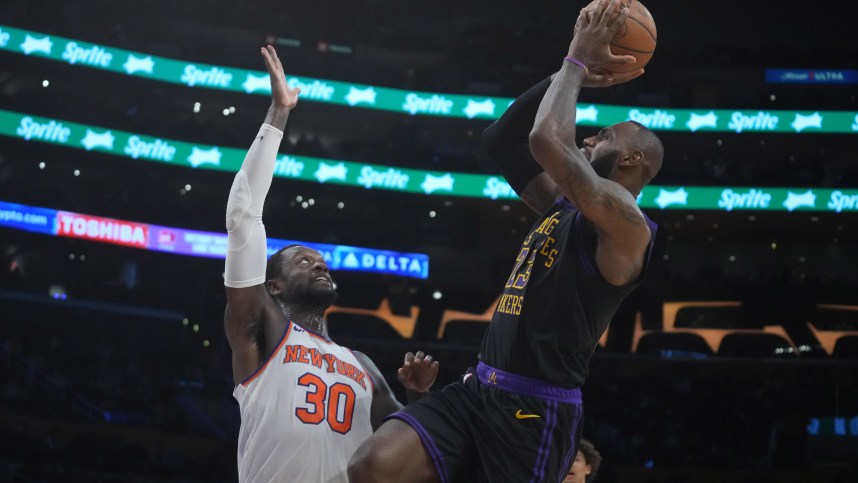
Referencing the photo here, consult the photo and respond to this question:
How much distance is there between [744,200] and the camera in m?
22.4

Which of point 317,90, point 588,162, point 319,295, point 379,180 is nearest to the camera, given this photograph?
point 588,162

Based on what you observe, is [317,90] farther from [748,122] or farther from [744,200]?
[744,200]

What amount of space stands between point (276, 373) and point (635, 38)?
214 centimetres

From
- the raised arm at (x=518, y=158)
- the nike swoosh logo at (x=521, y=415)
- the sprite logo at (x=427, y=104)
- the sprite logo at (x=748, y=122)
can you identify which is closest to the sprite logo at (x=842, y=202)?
the sprite logo at (x=748, y=122)

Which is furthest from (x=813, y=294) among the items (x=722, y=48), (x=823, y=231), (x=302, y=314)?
(x=302, y=314)

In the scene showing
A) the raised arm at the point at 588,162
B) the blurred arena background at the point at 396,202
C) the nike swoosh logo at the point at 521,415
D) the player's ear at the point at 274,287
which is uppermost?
the blurred arena background at the point at 396,202

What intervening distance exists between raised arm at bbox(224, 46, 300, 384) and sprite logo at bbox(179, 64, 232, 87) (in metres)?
18.7

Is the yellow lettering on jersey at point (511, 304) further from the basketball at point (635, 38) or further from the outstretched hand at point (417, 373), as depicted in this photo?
the basketball at point (635, 38)

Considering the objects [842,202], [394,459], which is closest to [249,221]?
[394,459]

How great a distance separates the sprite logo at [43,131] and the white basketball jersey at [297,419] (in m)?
18.5

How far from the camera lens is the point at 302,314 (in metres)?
4.68

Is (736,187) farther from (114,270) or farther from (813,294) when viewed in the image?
(114,270)

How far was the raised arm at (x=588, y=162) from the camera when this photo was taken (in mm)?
3420

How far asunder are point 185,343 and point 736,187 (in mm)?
13401
